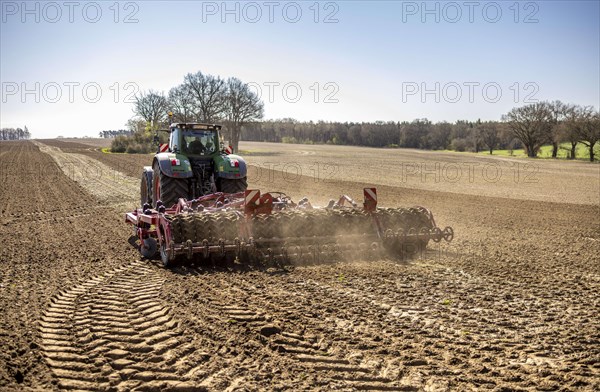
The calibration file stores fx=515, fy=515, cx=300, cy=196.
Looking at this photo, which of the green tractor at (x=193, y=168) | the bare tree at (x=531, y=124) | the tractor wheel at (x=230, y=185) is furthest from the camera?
the bare tree at (x=531, y=124)

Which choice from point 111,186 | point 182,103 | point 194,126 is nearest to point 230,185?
point 194,126

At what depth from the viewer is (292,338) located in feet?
15.7

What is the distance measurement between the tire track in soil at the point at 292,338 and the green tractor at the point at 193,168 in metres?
3.71

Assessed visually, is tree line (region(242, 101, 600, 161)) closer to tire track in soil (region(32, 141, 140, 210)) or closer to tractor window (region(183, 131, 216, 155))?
tire track in soil (region(32, 141, 140, 210))

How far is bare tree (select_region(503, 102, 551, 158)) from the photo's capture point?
63.8 m

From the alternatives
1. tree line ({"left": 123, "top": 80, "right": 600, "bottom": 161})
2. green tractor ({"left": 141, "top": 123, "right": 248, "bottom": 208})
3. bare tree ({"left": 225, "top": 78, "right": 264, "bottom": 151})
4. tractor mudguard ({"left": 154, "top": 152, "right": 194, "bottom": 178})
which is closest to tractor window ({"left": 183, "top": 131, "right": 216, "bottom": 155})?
green tractor ({"left": 141, "top": 123, "right": 248, "bottom": 208})

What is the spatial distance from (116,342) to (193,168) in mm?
6435

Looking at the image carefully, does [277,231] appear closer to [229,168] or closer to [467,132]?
[229,168]

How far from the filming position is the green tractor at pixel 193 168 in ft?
32.9

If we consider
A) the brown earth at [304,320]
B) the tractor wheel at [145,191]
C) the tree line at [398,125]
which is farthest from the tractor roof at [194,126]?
the tree line at [398,125]

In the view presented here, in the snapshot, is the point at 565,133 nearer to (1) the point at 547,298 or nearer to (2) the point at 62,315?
(1) the point at 547,298

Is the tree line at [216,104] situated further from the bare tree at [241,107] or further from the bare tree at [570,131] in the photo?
the bare tree at [570,131]

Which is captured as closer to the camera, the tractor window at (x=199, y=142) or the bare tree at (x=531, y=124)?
the tractor window at (x=199, y=142)

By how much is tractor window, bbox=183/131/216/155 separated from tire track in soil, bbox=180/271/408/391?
4.78 metres
